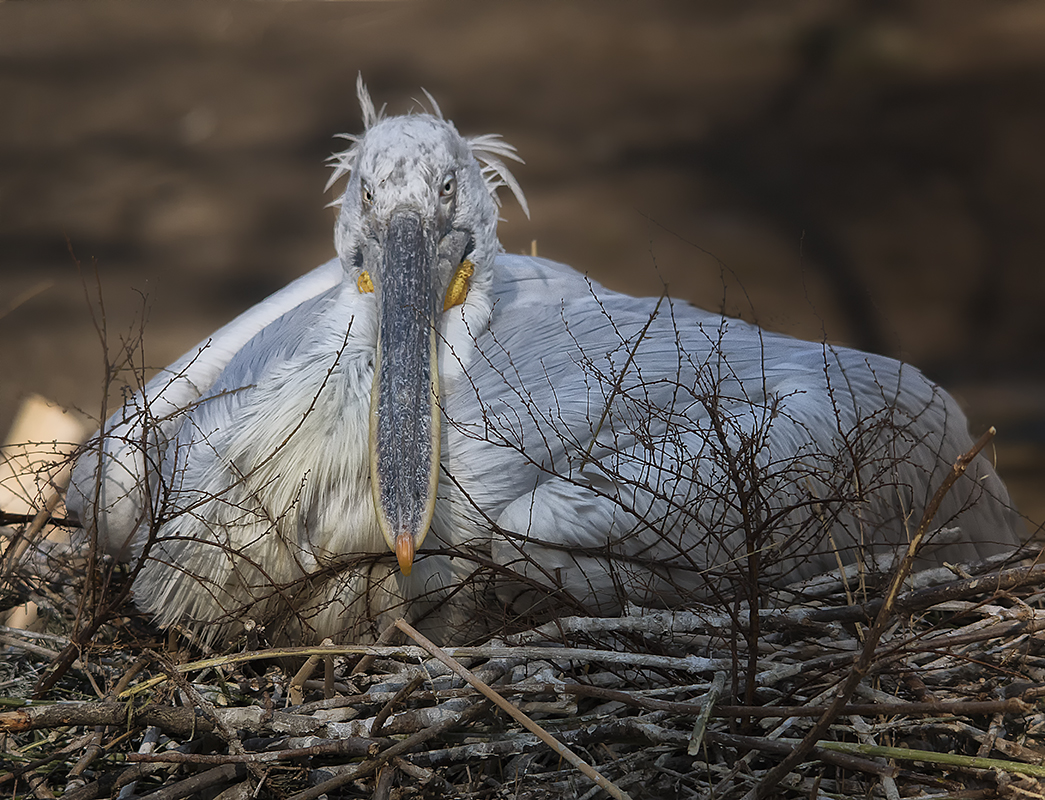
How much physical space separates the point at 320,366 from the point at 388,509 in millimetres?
254

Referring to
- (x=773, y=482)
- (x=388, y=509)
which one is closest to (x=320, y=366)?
(x=388, y=509)

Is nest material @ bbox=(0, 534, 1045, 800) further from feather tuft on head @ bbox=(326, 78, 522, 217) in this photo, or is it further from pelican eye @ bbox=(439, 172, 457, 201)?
feather tuft on head @ bbox=(326, 78, 522, 217)

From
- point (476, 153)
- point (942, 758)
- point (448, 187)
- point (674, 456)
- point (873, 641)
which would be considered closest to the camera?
point (873, 641)

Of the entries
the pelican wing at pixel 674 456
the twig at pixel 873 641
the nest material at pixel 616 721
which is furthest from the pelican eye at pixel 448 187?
the twig at pixel 873 641

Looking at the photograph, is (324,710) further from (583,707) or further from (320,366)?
(320,366)

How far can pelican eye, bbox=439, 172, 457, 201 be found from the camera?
117cm

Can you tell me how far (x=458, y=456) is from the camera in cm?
108

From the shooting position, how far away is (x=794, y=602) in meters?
0.98

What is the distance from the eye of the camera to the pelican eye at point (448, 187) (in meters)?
1.17

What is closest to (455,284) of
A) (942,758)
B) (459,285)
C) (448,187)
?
(459,285)

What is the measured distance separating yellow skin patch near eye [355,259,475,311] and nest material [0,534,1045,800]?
1.58ft

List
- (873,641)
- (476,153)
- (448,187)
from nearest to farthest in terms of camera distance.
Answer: (873,641) → (448,187) → (476,153)

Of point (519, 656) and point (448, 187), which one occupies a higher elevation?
point (448, 187)

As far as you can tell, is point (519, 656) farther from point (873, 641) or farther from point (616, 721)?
point (873, 641)
